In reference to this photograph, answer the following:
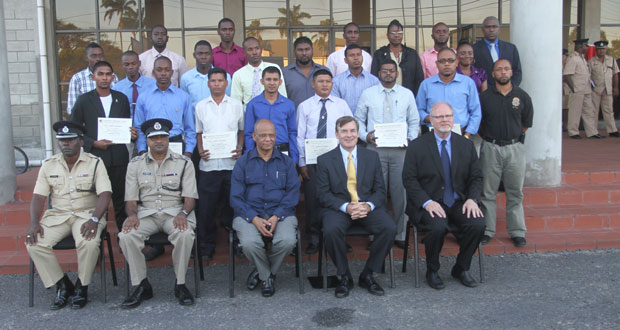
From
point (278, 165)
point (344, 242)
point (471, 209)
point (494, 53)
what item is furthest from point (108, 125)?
point (494, 53)

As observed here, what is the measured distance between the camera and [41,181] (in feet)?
16.3

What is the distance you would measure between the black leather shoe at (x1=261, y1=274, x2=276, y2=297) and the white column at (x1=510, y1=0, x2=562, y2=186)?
4.24 metres

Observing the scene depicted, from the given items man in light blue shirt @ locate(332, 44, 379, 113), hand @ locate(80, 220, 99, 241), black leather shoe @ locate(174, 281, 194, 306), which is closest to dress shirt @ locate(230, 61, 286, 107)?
man in light blue shirt @ locate(332, 44, 379, 113)

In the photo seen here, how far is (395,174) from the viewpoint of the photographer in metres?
5.88

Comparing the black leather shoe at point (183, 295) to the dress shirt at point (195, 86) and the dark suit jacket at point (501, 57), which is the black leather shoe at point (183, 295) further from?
the dark suit jacket at point (501, 57)

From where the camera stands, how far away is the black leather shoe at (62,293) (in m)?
4.68

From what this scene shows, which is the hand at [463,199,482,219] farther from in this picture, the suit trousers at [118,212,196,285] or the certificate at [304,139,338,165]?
the suit trousers at [118,212,196,285]

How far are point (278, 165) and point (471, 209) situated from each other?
76.0 inches

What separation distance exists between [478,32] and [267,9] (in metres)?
4.83

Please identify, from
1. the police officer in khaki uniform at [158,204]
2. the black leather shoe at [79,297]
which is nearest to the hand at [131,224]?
the police officer in khaki uniform at [158,204]

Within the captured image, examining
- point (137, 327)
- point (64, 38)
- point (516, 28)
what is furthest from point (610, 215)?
point (64, 38)

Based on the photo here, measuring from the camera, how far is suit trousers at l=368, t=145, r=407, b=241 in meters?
5.86

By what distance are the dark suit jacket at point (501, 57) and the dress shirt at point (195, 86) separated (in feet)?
11.3

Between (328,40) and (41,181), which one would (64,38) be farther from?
(41,181)
